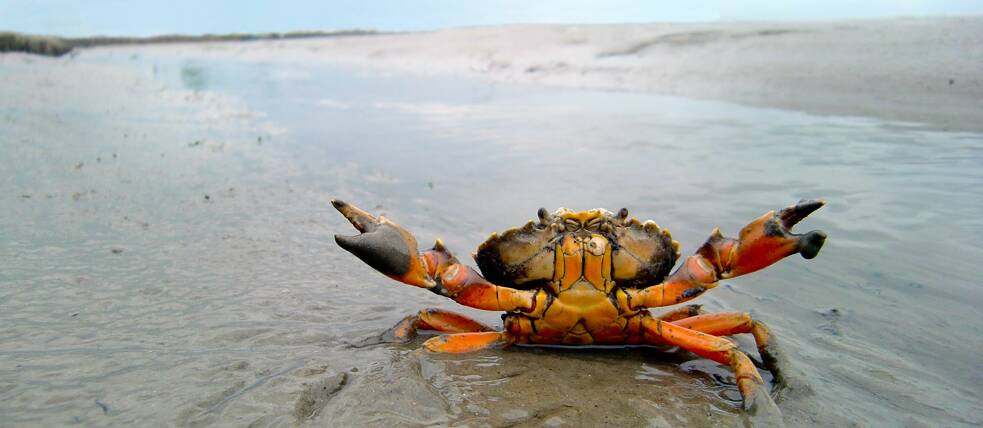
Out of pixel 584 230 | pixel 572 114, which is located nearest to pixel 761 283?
pixel 584 230

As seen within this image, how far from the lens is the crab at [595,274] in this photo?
3.06 m

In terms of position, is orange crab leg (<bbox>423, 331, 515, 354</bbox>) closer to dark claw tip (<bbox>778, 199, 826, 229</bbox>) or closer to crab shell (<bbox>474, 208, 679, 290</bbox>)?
crab shell (<bbox>474, 208, 679, 290</bbox>)

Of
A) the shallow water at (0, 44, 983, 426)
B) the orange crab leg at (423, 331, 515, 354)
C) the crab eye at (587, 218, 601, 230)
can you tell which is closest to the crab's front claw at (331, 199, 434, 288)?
the orange crab leg at (423, 331, 515, 354)

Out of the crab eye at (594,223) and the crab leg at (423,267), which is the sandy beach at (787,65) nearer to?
the crab eye at (594,223)

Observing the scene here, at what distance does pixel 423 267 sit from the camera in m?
3.25

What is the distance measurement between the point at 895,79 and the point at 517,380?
11216 millimetres

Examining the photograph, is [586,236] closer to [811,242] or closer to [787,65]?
[811,242]

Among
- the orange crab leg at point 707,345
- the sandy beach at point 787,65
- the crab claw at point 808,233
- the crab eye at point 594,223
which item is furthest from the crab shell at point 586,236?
the sandy beach at point 787,65

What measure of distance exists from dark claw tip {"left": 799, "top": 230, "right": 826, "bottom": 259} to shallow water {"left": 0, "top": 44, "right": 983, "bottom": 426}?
2.12 feet

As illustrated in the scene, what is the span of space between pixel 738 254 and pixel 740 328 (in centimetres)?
42

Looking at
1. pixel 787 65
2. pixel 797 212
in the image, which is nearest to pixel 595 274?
pixel 797 212

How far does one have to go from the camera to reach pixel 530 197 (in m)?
6.85

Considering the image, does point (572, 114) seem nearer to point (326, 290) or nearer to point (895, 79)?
point (895, 79)

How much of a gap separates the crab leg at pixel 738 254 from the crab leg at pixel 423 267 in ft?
1.95
